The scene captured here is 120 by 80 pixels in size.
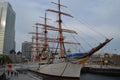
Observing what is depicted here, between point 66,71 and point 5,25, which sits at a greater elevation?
point 5,25

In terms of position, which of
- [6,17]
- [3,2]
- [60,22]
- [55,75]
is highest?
[3,2]

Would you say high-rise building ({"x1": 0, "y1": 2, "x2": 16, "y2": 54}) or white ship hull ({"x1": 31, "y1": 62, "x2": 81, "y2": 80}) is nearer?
white ship hull ({"x1": 31, "y1": 62, "x2": 81, "y2": 80})

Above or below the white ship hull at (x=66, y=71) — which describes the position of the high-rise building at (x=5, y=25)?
above

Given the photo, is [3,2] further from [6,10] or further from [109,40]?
[109,40]

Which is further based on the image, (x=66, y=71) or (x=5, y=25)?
(x=5, y=25)

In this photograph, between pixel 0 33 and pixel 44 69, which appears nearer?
pixel 44 69

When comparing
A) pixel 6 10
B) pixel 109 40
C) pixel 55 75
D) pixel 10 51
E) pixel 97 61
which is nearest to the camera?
pixel 109 40

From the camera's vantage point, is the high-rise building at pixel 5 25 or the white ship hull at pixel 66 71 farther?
the high-rise building at pixel 5 25

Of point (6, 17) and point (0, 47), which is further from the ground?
point (6, 17)

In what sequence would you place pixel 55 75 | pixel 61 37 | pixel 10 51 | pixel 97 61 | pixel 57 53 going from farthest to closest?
pixel 10 51, pixel 97 61, pixel 57 53, pixel 61 37, pixel 55 75

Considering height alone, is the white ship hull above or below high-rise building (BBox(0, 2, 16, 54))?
below

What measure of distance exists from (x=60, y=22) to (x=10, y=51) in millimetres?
107867

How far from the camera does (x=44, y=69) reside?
4616 cm

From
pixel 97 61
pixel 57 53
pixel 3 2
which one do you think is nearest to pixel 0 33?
pixel 3 2
